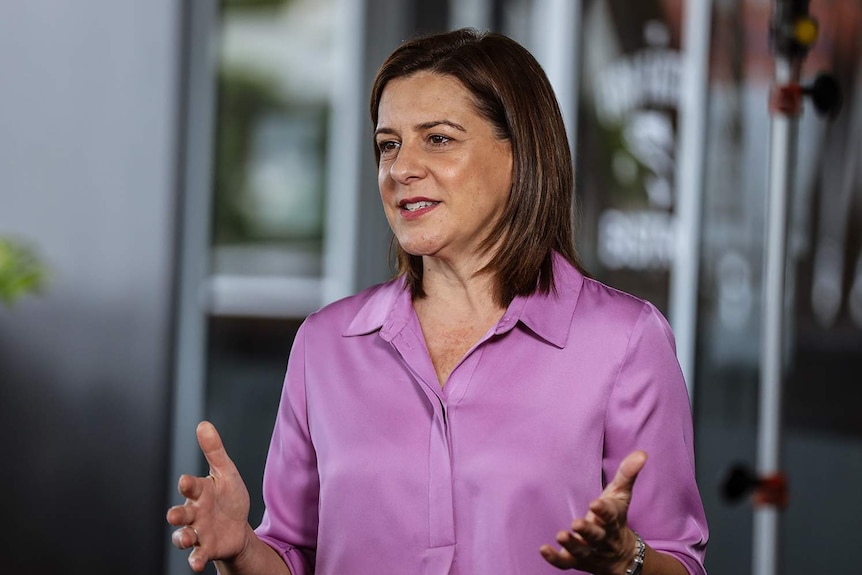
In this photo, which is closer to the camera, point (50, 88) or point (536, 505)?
point (536, 505)

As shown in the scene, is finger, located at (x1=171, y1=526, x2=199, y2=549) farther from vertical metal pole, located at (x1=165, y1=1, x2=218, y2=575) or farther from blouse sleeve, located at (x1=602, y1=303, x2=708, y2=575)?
vertical metal pole, located at (x1=165, y1=1, x2=218, y2=575)

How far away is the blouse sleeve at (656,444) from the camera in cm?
139

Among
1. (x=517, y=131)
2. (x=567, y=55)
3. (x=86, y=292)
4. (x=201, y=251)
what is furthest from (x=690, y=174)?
(x=517, y=131)

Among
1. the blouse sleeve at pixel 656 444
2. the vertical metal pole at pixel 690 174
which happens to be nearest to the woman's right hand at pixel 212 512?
the blouse sleeve at pixel 656 444

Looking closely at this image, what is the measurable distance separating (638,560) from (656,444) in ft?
0.52

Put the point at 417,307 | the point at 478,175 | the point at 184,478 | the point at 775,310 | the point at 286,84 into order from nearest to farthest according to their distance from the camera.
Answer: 1. the point at 184,478
2. the point at 478,175
3. the point at 417,307
4. the point at 775,310
5. the point at 286,84

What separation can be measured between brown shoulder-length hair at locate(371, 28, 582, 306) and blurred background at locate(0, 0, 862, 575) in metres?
2.32

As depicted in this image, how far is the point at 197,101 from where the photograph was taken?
3.88 meters

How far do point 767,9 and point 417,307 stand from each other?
263 centimetres

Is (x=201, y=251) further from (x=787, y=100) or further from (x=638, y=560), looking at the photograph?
(x=638, y=560)

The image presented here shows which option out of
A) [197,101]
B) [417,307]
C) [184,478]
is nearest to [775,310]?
[417,307]

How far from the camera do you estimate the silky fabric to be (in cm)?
138

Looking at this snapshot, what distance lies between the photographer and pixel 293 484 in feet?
5.09

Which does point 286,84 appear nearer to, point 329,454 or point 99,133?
point 99,133
